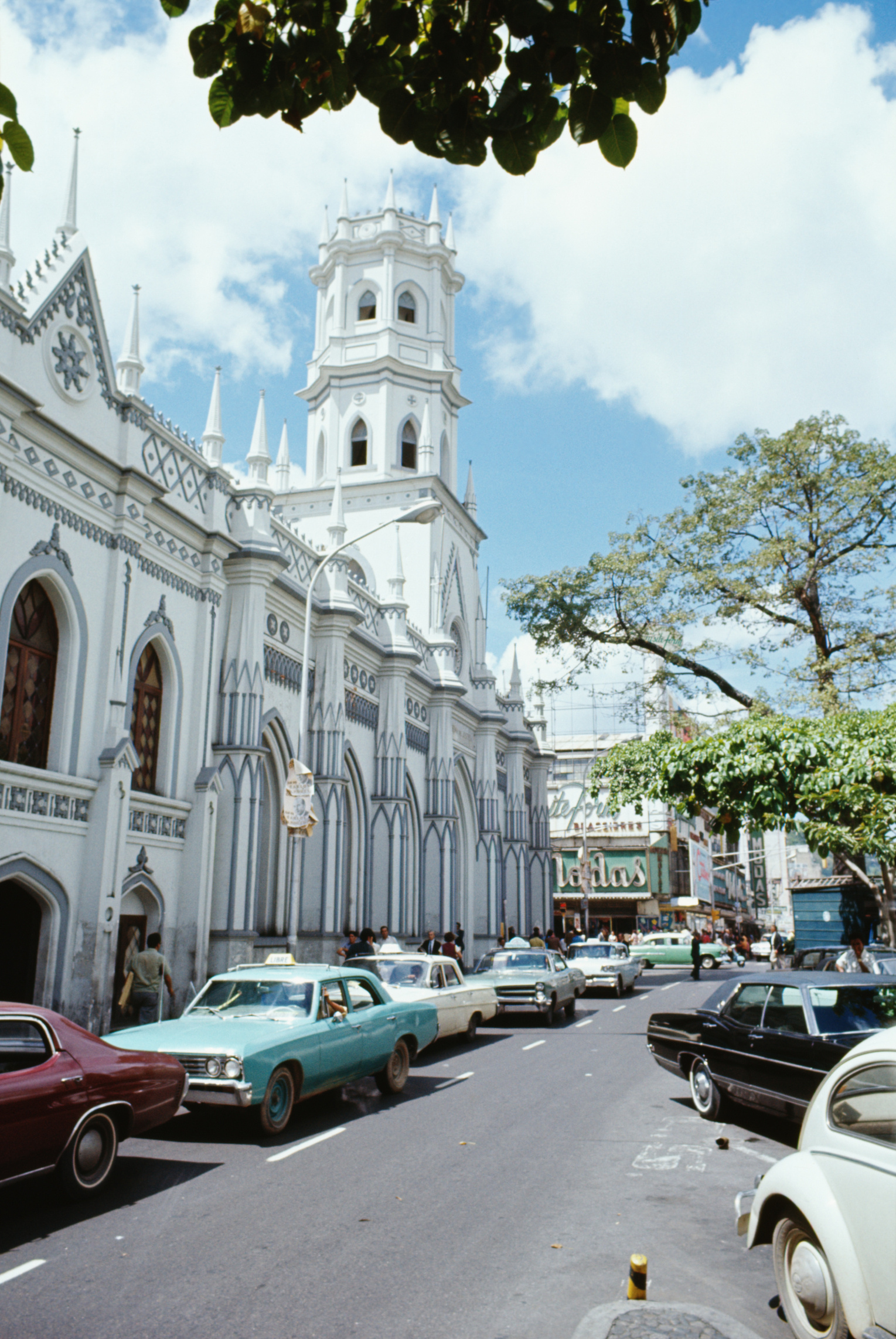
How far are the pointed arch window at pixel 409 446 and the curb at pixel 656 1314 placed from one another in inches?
1248

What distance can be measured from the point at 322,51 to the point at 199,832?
602 inches

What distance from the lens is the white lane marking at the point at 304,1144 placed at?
27.4 feet

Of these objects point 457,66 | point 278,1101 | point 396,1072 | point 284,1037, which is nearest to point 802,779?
point 396,1072

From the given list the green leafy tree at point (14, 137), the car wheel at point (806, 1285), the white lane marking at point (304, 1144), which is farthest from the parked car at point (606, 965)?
the green leafy tree at point (14, 137)

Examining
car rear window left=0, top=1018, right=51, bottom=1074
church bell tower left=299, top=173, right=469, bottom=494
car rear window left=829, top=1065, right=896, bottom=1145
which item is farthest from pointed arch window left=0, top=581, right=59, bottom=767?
church bell tower left=299, top=173, right=469, bottom=494

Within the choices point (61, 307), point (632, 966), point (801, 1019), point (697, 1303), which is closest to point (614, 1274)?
point (697, 1303)

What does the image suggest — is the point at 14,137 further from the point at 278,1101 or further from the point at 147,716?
the point at 147,716

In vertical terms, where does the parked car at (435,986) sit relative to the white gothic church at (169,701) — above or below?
below

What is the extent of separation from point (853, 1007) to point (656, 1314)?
15.6 feet

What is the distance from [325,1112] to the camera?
34.4 feet

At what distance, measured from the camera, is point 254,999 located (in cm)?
1016

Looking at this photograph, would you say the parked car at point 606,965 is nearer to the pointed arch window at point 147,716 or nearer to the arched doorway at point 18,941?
the pointed arch window at point 147,716

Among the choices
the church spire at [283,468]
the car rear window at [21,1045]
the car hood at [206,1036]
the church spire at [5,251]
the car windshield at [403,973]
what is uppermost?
the church spire at [283,468]

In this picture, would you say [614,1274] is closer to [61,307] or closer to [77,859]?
[77,859]
